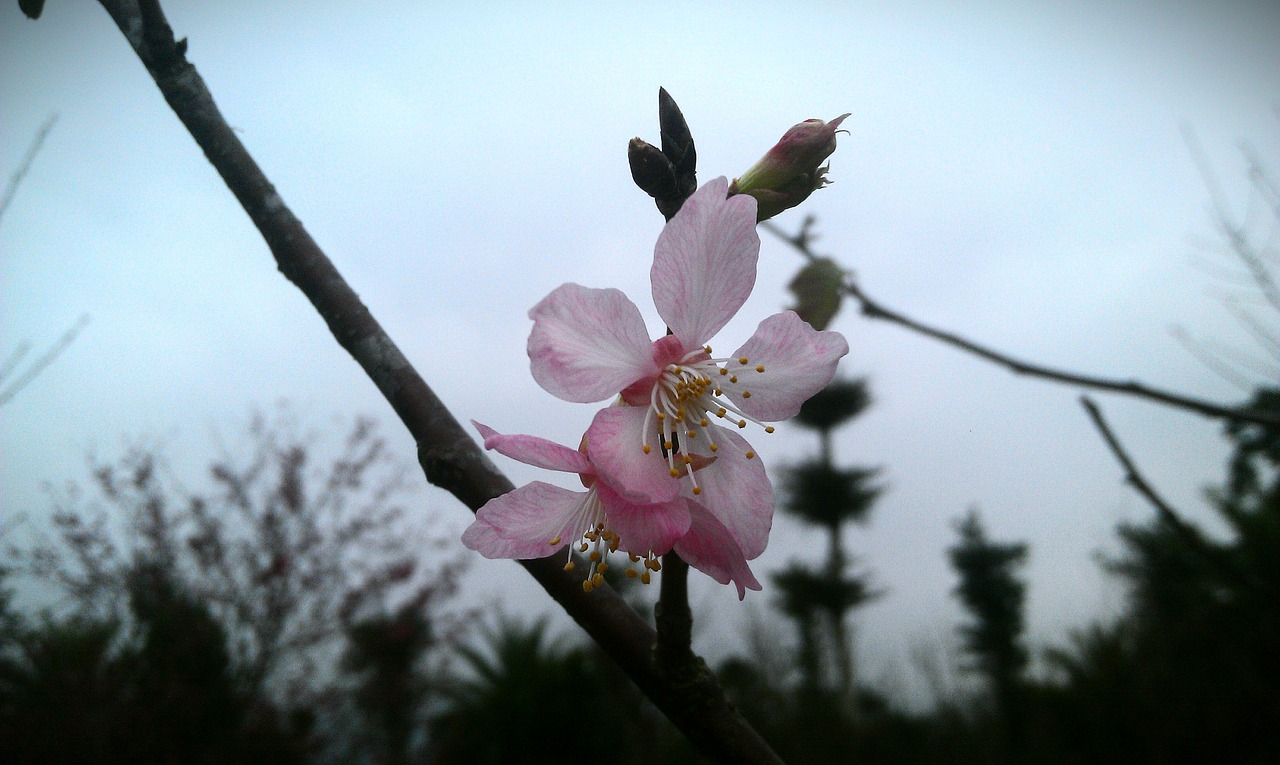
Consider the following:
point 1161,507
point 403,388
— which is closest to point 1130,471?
point 1161,507

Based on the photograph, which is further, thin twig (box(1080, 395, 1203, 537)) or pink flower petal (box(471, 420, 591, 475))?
thin twig (box(1080, 395, 1203, 537))

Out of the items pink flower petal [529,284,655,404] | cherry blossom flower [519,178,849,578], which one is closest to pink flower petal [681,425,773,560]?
cherry blossom flower [519,178,849,578]

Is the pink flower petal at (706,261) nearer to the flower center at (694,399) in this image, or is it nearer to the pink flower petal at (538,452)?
the flower center at (694,399)

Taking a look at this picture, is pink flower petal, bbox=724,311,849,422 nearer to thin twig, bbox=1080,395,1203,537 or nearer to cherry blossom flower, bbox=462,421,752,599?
cherry blossom flower, bbox=462,421,752,599

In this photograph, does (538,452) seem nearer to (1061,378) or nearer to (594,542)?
(594,542)

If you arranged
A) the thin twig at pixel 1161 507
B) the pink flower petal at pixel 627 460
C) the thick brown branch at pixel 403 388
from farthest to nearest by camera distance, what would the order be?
the thin twig at pixel 1161 507
the thick brown branch at pixel 403 388
the pink flower petal at pixel 627 460

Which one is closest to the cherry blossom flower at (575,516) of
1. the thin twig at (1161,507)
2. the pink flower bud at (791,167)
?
the pink flower bud at (791,167)
